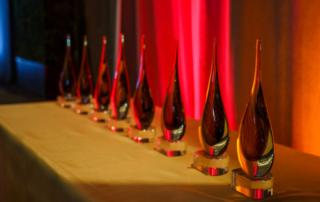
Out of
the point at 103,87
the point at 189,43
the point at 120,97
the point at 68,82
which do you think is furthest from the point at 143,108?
the point at 189,43

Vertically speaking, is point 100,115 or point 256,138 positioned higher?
point 256,138

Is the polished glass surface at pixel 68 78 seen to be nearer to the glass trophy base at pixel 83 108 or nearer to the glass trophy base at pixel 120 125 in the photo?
the glass trophy base at pixel 83 108

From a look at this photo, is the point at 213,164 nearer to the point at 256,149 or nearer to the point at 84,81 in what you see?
the point at 256,149

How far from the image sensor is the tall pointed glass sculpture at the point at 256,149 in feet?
2.32

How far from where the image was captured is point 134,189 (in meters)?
0.75

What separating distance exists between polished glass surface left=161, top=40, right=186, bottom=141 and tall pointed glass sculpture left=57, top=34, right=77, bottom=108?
0.77 metres

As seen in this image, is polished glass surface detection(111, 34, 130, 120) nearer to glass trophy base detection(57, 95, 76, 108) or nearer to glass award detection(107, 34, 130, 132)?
glass award detection(107, 34, 130, 132)

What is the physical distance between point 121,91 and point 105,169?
1.31ft

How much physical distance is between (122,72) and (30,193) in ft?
1.55

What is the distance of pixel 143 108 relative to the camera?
1.10 meters

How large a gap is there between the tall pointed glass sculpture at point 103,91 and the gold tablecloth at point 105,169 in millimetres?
45

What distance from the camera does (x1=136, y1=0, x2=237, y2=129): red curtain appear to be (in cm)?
186

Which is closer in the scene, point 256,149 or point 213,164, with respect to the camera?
point 256,149

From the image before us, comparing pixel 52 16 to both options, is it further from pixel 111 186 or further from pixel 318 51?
pixel 111 186
